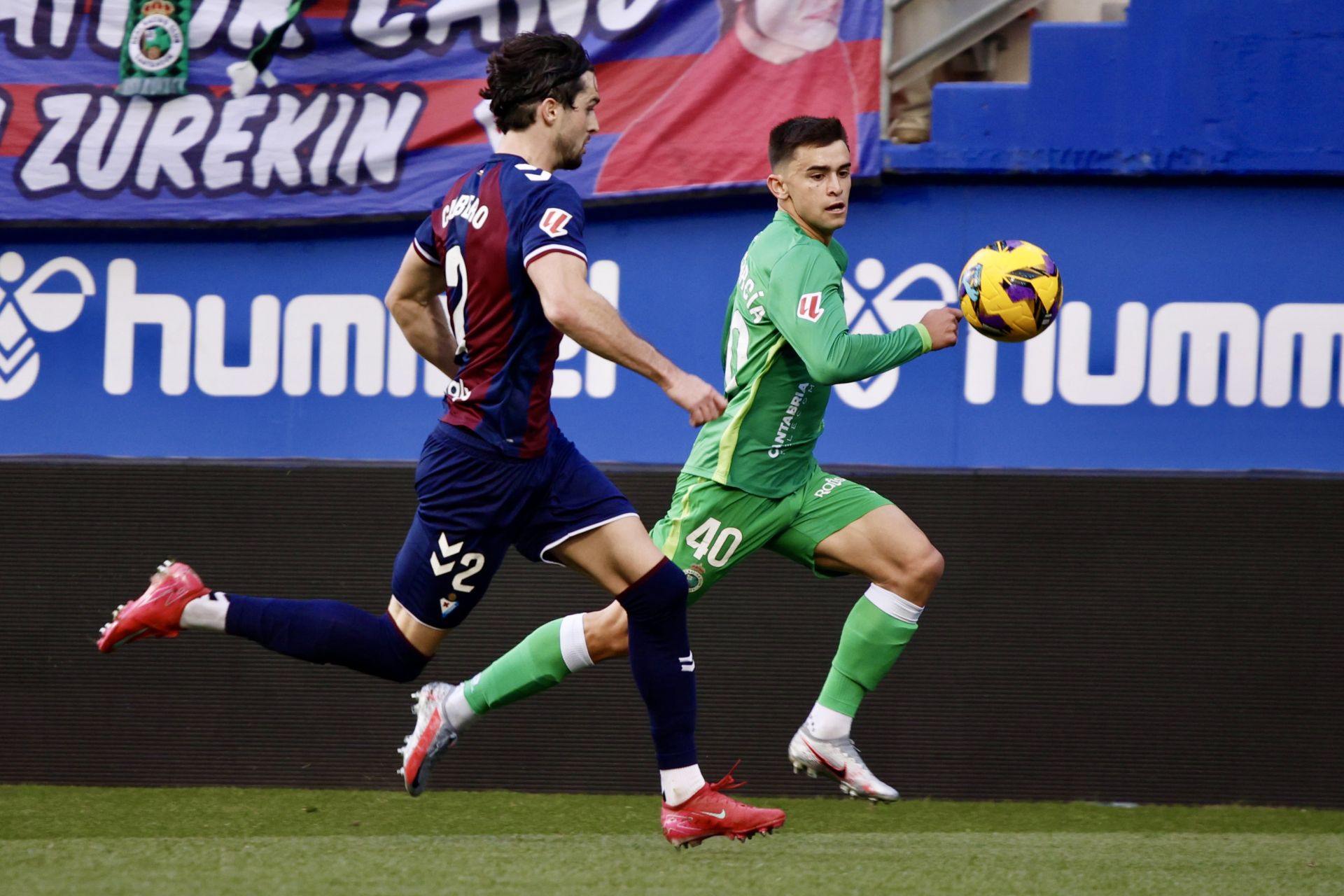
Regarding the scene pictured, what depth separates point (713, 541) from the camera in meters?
4.39

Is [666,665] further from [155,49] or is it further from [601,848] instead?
[155,49]

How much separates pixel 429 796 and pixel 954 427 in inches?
99.7

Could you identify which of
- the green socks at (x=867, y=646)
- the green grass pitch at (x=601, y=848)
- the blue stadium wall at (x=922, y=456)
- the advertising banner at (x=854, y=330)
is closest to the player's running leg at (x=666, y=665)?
the green grass pitch at (x=601, y=848)

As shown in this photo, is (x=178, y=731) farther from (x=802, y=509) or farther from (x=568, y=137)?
(x=568, y=137)

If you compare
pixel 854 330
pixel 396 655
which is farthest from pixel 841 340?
pixel 854 330

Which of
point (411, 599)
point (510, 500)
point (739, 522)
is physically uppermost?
point (510, 500)

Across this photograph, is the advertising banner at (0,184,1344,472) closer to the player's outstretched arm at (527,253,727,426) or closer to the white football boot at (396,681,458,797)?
the white football boot at (396,681,458,797)

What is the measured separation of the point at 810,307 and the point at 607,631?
1.08m

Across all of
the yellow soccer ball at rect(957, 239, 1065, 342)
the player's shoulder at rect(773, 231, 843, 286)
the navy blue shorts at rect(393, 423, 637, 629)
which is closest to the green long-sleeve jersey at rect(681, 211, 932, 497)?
the player's shoulder at rect(773, 231, 843, 286)

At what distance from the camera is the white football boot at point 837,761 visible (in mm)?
4348

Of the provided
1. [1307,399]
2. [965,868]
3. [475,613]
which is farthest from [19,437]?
[1307,399]

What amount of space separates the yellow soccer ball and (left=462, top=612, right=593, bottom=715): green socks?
1421 millimetres

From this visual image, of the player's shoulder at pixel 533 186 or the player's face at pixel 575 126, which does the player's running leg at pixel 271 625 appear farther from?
the player's face at pixel 575 126

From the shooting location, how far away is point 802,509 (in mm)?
4469
